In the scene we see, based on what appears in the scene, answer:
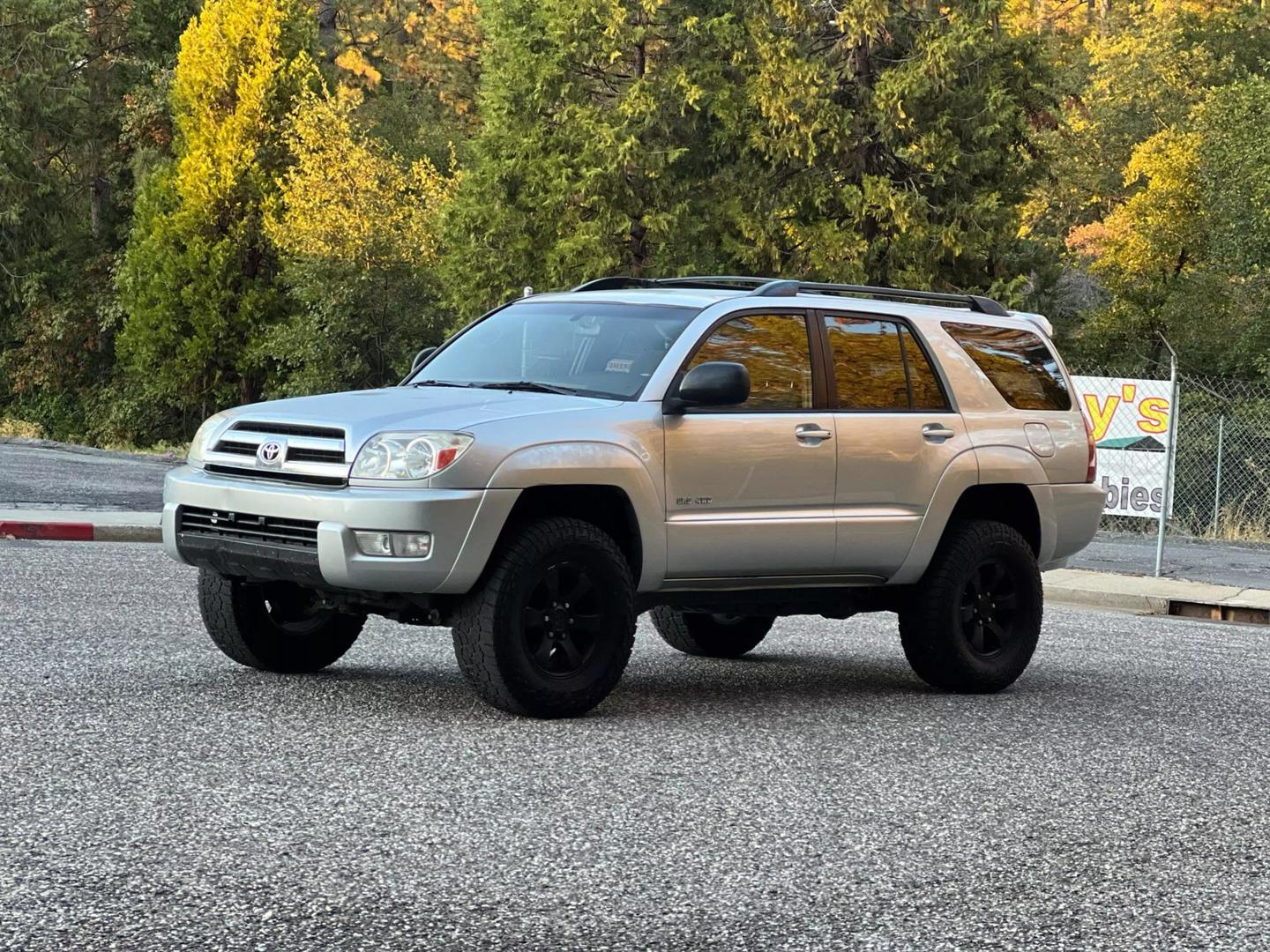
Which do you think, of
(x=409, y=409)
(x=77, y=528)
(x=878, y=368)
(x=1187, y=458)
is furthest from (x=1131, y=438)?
(x=1187, y=458)

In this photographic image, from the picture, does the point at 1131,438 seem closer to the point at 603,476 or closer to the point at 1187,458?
the point at 603,476

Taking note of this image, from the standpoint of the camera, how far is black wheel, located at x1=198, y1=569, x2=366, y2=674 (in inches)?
365

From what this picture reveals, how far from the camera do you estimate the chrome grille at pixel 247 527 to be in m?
8.21

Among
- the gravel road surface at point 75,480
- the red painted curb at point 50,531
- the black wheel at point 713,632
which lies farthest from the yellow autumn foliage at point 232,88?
the black wheel at point 713,632

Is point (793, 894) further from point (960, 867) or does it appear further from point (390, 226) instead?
point (390, 226)

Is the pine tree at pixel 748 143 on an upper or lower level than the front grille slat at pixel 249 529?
upper

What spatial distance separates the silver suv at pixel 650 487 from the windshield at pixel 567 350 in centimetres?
2

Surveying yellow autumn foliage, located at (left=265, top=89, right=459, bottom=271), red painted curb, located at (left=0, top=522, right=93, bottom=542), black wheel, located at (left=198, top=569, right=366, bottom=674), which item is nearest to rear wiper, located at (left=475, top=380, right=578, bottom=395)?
black wheel, located at (left=198, top=569, right=366, bottom=674)

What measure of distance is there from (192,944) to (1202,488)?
25539mm

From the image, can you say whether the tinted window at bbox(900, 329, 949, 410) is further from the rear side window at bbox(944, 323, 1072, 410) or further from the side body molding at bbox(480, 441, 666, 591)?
the side body molding at bbox(480, 441, 666, 591)

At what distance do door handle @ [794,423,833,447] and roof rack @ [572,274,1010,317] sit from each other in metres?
0.77

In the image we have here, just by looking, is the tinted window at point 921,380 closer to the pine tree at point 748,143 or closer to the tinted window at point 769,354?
the tinted window at point 769,354

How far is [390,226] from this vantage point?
44438 millimetres

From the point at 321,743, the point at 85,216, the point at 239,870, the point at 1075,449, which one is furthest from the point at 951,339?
the point at 85,216
